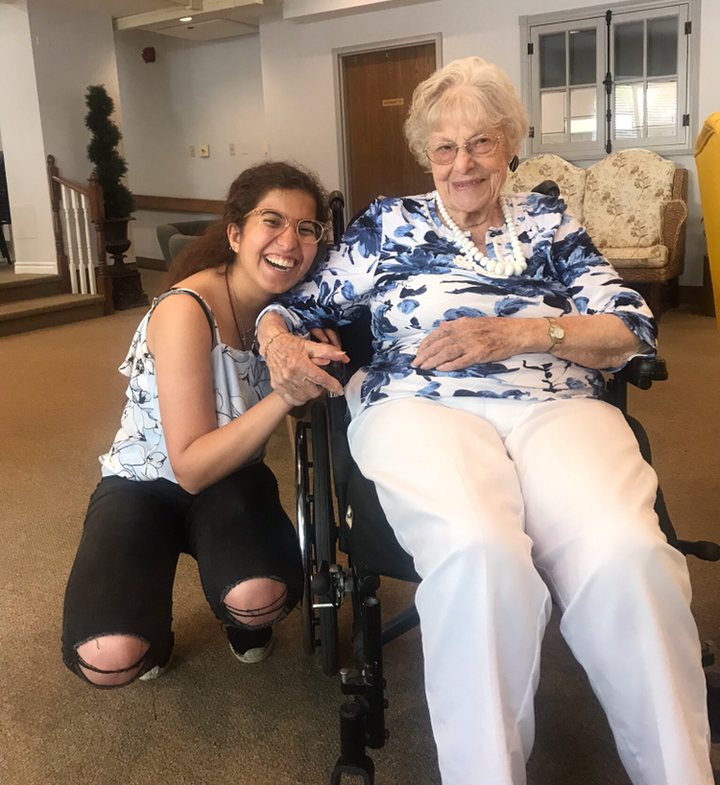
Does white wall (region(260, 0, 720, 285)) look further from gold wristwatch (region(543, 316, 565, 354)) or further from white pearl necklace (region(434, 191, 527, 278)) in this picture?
gold wristwatch (region(543, 316, 565, 354))

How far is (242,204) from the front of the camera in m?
1.50

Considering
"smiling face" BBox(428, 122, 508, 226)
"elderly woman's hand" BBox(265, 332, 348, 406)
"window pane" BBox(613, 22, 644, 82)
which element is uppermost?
"window pane" BBox(613, 22, 644, 82)

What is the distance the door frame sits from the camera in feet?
20.9

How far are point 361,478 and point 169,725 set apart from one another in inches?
24.3

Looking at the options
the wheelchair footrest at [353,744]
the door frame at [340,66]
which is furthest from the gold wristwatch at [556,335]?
the door frame at [340,66]

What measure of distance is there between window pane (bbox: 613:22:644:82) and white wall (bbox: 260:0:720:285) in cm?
33

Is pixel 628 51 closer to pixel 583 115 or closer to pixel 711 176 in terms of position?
pixel 583 115

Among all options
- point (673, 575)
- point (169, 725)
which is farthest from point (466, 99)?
point (169, 725)

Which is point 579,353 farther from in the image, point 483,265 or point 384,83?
point 384,83

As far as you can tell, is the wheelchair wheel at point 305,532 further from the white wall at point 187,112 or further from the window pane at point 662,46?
the white wall at point 187,112

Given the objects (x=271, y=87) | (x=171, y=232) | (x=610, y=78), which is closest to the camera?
(x=610, y=78)

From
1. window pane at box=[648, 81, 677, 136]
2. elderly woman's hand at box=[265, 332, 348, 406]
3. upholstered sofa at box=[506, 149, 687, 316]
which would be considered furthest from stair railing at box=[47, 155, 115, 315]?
elderly woman's hand at box=[265, 332, 348, 406]

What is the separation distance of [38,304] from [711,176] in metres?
5.32

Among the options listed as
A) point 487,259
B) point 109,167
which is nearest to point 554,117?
point 109,167
